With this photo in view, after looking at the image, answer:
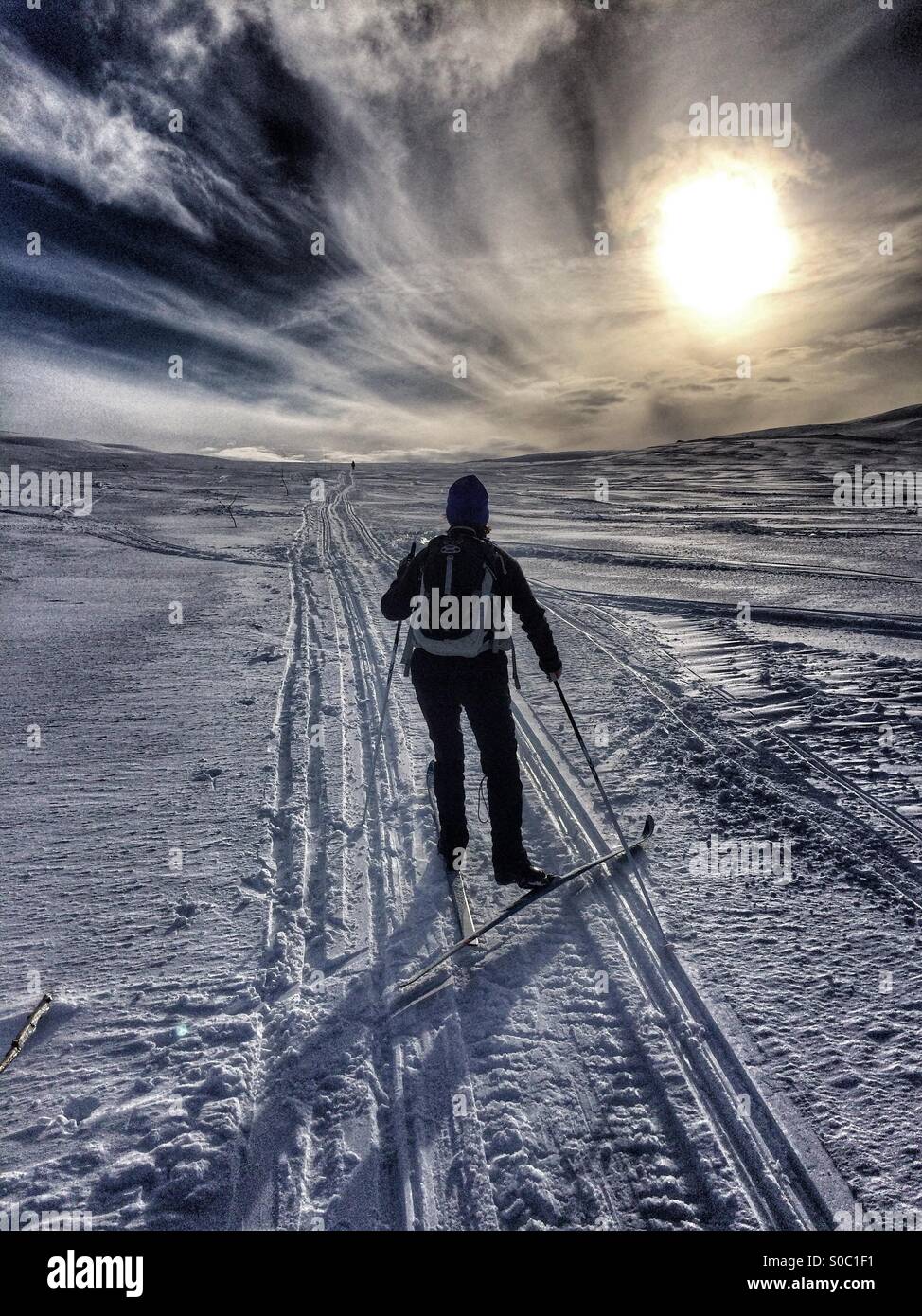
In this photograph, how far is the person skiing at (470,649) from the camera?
332 centimetres

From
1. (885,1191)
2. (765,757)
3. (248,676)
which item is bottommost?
(885,1191)

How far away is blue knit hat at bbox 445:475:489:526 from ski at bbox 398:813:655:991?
1.98m

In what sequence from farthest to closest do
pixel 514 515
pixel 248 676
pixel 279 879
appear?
pixel 514 515
pixel 248 676
pixel 279 879

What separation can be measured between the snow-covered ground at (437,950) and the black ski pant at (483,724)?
0.44m

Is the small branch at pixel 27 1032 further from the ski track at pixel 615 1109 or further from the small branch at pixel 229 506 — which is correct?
the small branch at pixel 229 506

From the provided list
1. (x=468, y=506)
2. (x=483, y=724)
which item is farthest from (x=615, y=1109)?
(x=468, y=506)

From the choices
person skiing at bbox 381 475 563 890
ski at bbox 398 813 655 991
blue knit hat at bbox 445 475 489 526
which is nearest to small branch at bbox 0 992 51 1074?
ski at bbox 398 813 655 991

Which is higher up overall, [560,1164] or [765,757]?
[765,757]

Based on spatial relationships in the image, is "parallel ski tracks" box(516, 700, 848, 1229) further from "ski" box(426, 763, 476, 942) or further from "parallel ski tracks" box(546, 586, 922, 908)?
"parallel ski tracks" box(546, 586, 922, 908)

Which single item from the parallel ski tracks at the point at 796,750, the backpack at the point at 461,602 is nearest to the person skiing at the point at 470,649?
the backpack at the point at 461,602

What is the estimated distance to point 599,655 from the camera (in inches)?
291
